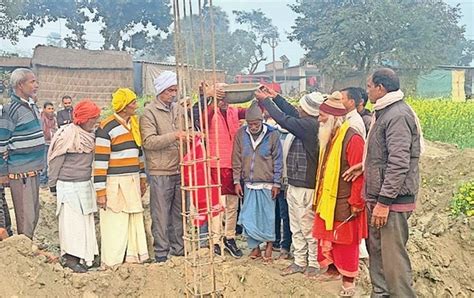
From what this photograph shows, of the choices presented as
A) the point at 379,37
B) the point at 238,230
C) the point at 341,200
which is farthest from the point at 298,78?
the point at 341,200

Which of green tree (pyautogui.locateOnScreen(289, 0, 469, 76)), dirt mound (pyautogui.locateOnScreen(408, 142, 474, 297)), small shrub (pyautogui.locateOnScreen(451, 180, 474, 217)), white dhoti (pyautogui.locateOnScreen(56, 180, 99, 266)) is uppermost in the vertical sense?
green tree (pyautogui.locateOnScreen(289, 0, 469, 76))

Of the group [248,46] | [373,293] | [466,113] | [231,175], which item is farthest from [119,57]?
[248,46]

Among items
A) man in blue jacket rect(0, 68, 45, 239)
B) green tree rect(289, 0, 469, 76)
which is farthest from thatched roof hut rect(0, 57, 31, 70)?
man in blue jacket rect(0, 68, 45, 239)

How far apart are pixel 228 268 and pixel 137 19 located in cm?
2666

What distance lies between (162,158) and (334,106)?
1715 millimetres

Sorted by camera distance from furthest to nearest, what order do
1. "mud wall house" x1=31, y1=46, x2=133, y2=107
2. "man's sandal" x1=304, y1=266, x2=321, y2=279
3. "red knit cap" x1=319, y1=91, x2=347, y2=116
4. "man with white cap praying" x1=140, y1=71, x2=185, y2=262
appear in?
"mud wall house" x1=31, y1=46, x2=133, y2=107 → "man with white cap praying" x1=140, y1=71, x2=185, y2=262 → "man's sandal" x1=304, y1=266, x2=321, y2=279 → "red knit cap" x1=319, y1=91, x2=347, y2=116

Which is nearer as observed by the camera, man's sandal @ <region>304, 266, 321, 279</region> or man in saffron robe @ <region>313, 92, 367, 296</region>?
man in saffron robe @ <region>313, 92, 367, 296</region>

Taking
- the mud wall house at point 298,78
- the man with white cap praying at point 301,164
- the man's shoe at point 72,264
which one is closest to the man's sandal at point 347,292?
the man with white cap praying at point 301,164

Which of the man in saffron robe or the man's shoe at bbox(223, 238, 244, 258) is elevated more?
the man in saffron robe

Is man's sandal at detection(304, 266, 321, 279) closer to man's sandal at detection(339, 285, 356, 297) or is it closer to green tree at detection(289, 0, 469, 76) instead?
man's sandal at detection(339, 285, 356, 297)

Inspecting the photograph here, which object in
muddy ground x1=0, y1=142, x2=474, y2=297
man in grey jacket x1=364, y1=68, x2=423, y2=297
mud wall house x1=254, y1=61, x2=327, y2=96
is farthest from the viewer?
mud wall house x1=254, y1=61, x2=327, y2=96

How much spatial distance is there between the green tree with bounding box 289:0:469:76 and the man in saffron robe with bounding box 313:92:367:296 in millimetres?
26638

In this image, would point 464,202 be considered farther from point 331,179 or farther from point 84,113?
point 84,113

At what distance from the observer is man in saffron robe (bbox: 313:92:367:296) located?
15.6 feet
